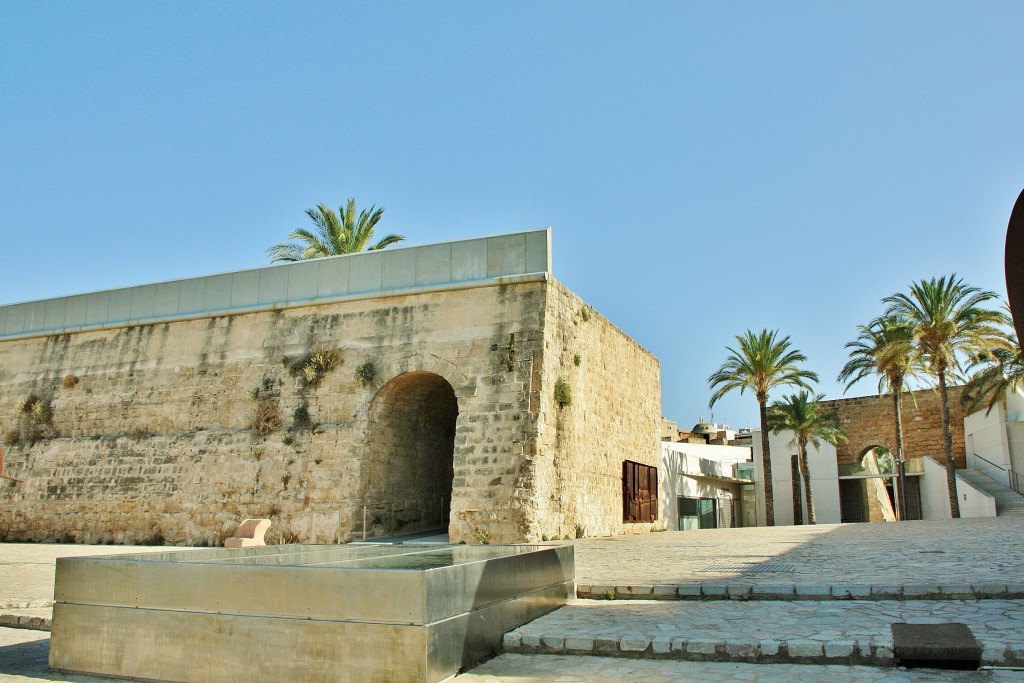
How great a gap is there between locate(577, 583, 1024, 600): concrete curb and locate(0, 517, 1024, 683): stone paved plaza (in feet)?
0.03

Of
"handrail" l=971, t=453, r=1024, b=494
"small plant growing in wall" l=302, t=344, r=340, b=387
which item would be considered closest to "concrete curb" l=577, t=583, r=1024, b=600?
"small plant growing in wall" l=302, t=344, r=340, b=387

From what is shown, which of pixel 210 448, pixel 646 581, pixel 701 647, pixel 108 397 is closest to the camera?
pixel 701 647

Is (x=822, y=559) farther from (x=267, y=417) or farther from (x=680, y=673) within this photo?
(x=267, y=417)

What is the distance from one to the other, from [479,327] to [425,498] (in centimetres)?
416

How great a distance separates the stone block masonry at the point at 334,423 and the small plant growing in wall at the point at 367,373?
1.6 inches

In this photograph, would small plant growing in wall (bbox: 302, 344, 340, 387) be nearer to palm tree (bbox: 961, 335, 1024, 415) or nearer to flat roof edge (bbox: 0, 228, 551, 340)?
flat roof edge (bbox: 0, 228, 551, 340)

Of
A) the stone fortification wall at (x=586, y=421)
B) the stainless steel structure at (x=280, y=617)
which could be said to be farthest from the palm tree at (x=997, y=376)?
the stainless steel structure at (x=280, y=617)

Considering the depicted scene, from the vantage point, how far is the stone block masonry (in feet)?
42.9

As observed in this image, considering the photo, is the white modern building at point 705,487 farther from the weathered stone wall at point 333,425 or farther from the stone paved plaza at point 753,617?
the stone paved plaza at point 753,617

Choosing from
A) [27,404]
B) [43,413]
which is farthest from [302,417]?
[27,404]

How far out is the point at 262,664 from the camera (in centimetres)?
427

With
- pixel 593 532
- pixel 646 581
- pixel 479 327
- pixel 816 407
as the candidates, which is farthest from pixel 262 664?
pixel 816 407

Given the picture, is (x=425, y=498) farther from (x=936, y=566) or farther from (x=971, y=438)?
(x=971, y=438)

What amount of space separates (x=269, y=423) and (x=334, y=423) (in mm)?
1438
